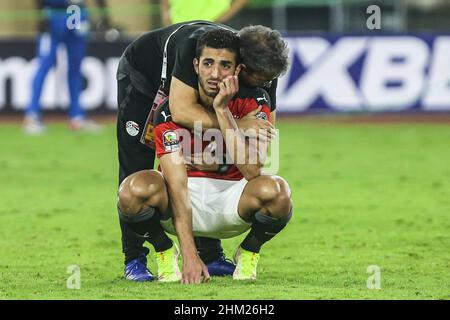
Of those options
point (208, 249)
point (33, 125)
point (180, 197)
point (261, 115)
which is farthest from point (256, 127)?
point (33, 125)

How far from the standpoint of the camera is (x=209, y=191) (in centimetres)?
672

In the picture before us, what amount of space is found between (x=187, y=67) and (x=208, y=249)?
1.34 metres

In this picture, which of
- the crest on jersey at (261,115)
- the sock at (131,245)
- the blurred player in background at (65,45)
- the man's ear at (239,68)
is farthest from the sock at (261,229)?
the blurred player in background at (65,45)

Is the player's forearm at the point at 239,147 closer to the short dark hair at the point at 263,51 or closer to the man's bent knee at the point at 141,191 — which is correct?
the short dark hair at the point at 263,51

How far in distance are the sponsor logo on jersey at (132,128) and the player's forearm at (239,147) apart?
82 centimetres

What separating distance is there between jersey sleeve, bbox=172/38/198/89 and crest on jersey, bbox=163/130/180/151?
0.96 ft

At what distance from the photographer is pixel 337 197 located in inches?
427

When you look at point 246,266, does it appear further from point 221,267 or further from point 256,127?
point 256,127

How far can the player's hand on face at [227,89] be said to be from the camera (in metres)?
6.27

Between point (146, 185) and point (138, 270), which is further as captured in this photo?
point (138, 270)

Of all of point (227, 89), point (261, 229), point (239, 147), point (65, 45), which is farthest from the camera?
point (65, 45)

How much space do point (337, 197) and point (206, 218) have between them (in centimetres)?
432
